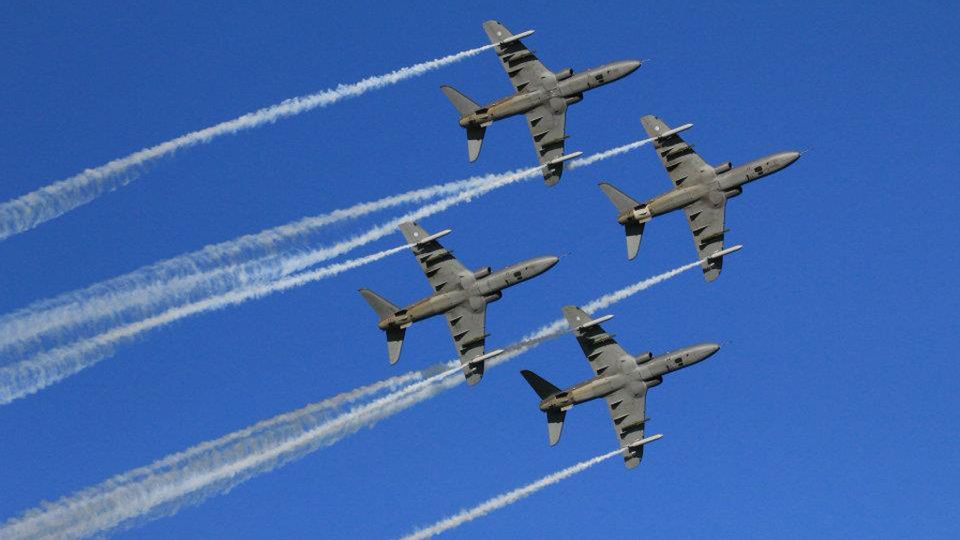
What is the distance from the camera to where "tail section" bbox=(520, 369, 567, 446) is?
102750 mm

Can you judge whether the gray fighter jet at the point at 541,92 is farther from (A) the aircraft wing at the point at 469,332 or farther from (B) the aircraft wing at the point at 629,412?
(B) the aircraft wing at the point at 629,412

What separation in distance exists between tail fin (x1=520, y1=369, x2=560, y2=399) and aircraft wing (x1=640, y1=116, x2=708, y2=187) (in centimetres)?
1379

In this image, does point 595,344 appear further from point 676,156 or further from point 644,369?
point 676,156

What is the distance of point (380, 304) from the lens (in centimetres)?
10138

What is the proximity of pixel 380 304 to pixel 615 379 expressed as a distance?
548 inches

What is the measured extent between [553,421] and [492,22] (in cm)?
2295

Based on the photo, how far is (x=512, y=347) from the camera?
105500 mm

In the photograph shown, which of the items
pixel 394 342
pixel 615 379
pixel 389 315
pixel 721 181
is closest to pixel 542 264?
pixel 615 379

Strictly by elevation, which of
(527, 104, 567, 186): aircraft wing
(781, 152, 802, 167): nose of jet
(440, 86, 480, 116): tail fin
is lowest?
(781, 152, 802, 167): nose of jet

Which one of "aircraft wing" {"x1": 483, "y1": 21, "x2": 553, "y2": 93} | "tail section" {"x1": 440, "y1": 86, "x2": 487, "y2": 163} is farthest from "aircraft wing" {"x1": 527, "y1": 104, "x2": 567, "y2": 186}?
"tail section" {"x1": 440, "y1": 86, "x2": 487, "y2": 163}

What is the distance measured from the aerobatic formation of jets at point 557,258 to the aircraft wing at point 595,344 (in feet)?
0.18

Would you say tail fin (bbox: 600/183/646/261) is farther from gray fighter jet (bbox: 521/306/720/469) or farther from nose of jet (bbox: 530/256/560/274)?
nose of jet (bbox: 530/256/560/274)

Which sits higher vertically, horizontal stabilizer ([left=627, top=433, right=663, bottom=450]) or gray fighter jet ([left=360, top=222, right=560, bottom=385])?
gray fighter jet ([left=360, top=222, right=560, bottom=385])

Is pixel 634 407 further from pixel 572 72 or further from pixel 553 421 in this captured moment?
pixel 572 72
